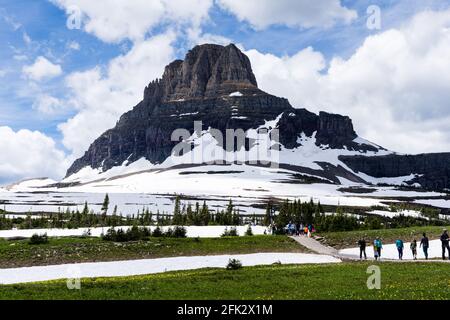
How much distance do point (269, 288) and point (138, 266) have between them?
2917 cm

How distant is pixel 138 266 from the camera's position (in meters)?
52.2

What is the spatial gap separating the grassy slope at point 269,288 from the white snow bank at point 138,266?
1854 centimetres

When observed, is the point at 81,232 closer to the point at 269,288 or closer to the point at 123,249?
→ the point at 123,249

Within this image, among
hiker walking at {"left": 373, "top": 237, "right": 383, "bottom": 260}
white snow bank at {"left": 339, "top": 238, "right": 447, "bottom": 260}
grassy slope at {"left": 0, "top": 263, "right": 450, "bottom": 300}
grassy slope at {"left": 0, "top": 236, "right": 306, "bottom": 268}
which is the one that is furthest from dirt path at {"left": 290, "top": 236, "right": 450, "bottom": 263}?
grassy slope at {"left": 0, "top": 263, "right": 450, "bottom": 300}

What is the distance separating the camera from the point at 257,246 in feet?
207

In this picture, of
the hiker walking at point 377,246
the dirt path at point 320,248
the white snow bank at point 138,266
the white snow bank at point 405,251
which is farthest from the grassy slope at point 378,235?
the hiker walking at point 377,246

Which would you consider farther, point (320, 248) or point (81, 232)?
point (81, 232)

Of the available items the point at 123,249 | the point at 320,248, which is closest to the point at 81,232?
the point at 123,249

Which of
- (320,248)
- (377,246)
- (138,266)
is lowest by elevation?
(138,266)

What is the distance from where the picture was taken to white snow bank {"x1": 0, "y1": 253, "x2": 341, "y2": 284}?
1876 inches
